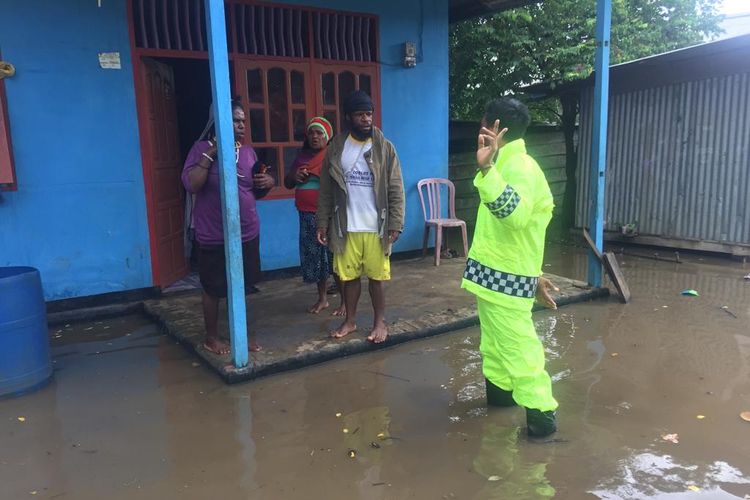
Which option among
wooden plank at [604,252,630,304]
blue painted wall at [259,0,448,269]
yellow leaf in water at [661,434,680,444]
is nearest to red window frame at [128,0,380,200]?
blue painted wall at [259,0,448,269]

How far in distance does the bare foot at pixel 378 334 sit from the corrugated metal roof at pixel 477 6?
4.70 m

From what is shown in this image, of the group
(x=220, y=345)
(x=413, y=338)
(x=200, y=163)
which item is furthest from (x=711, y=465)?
(x=200, y=163)

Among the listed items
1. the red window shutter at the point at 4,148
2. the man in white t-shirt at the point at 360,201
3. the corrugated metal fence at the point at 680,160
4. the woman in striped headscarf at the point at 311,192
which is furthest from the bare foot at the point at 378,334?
the corrugated metal fence at the point at 680,160

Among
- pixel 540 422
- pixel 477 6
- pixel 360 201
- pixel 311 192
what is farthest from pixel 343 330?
pixel 477 6

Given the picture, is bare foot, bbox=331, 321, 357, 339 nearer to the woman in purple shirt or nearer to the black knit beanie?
the woman in purple shirt

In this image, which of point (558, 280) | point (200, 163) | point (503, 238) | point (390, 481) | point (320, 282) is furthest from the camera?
point (558, 280)

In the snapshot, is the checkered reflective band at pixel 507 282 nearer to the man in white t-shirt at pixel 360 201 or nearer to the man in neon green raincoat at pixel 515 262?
the man in neon green raincoat at pixel 515 262

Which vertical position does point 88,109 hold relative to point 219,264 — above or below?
above

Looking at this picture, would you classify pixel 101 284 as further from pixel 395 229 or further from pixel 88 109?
pixel 395 229

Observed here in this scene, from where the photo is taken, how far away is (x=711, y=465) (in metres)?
2.51

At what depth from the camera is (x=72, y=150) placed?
4.64m

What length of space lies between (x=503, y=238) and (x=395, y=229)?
1.23 m

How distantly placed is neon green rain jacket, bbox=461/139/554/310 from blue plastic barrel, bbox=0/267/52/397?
8.24 feet

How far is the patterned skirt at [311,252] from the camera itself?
14.7 ft
